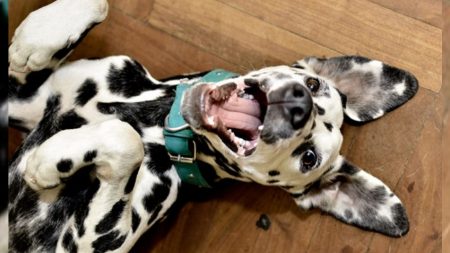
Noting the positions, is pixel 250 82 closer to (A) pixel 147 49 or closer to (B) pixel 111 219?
(B) pixel 111 219

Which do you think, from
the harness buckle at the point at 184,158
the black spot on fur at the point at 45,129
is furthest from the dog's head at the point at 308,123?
the black spot on fur at the point at 45,129

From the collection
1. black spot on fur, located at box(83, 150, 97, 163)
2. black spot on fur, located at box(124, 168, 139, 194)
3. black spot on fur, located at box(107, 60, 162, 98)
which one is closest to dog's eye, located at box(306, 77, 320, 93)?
black spot on fur, located at box(107, 60, 162, 98)

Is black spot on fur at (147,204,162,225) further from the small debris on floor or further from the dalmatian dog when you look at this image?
the small debris on floor

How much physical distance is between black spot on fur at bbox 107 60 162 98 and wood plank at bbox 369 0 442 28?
3.80ft

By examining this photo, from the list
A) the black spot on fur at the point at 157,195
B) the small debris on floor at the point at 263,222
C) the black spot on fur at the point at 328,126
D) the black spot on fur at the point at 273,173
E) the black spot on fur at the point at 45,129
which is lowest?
the small debris on floor at the point at 263,222

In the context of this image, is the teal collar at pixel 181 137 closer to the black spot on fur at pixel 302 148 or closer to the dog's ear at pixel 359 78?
the black spot on fur at pixel 302 148

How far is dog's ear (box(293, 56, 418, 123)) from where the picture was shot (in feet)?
7.91

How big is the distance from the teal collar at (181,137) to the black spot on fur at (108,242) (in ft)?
1.12

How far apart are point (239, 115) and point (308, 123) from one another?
0.77 feet

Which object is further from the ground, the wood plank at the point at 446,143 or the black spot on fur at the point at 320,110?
the black spot on fur at the point at 320,110

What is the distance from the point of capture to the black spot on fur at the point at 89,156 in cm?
191

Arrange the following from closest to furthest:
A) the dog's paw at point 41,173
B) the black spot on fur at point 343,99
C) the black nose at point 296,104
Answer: the black nose at point 296,104 → the dog's paw at point 41,173 → the black spot on fur at point 343,99

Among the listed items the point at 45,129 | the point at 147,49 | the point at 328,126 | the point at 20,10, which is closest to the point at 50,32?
Result: the point at 45,129

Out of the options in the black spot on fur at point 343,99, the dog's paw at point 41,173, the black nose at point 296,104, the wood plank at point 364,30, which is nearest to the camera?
the black nose at point 296,104
